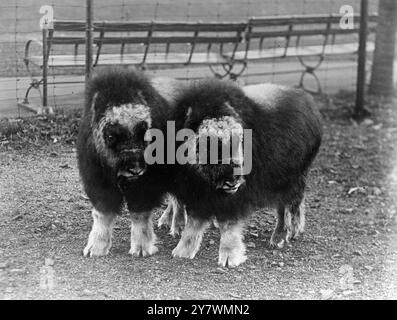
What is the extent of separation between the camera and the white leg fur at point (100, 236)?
6.25 metres

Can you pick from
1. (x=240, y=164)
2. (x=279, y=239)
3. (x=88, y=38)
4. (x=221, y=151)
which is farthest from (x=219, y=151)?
(x=88, y=38)

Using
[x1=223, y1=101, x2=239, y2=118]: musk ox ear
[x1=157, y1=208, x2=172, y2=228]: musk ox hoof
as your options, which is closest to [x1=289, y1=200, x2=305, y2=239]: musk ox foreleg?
[x1=157, y1=208, x2=172, y2=228]: musk ox hoof

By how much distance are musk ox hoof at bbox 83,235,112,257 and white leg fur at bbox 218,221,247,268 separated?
96 centimetres

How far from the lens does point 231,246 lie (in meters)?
6.35

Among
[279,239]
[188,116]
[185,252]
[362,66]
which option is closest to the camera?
[188,116]

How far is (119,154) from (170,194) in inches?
32.1

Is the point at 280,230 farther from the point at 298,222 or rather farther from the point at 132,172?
the point at 132,172

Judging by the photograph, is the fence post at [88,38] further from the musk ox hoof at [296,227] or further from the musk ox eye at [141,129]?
the musk ox hoof at [296,227]

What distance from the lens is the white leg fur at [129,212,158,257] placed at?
629 cm

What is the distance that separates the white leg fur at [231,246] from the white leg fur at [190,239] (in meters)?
0.19

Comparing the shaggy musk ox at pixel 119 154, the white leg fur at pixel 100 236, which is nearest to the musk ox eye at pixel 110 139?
the shaggy musk ox at pixel 119 154

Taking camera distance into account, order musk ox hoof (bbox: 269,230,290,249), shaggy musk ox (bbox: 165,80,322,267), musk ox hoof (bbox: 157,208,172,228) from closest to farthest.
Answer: shaggy musk ox (bbox: 165,80,322,267) < musk ox hoof (bbox: 269,230,290,249) < musk ox hoof (bbox: 157,208,172,228)

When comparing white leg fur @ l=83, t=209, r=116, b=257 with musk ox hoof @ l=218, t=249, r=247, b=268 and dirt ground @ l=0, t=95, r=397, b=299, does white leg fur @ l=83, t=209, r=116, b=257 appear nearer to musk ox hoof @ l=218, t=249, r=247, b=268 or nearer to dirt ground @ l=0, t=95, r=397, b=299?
dirt ground @ l=0, t=95, r=397, b=299
